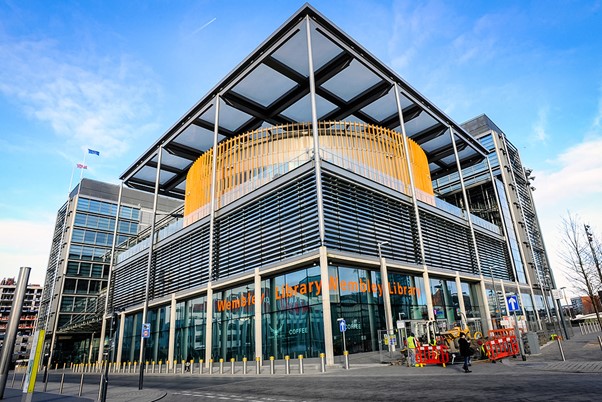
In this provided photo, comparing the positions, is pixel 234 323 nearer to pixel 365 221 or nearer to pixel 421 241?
pixel 365 221

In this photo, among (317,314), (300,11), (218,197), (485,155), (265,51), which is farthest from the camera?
(485,155)

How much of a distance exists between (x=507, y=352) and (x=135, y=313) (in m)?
37.4

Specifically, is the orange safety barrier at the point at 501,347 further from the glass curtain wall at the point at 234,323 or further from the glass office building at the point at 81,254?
the glass office building at the point at 81,254

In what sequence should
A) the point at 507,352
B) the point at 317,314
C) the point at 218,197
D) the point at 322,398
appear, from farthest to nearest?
the point at 218,197
the point at 317,314
the point at 507,352
the point at 322,398

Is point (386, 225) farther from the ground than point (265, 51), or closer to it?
closer to it

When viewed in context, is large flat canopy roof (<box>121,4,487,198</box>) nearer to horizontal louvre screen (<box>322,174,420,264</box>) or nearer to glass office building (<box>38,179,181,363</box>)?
horizontal louvre screen (<box>322,174,420,264</box>)

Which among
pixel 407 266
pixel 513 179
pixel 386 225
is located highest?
pixel 513 179

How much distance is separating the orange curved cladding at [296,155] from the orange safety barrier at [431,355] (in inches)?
564

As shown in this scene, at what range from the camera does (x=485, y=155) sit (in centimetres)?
5206

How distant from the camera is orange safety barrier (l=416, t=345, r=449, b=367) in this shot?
19.1 metres

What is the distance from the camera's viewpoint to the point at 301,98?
3669cm

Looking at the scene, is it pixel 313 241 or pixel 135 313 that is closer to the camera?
pixel 313 241

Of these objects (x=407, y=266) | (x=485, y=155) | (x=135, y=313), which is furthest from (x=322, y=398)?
(x=485, y=155)

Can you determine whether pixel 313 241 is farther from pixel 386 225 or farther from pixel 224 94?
pixel 224 94
